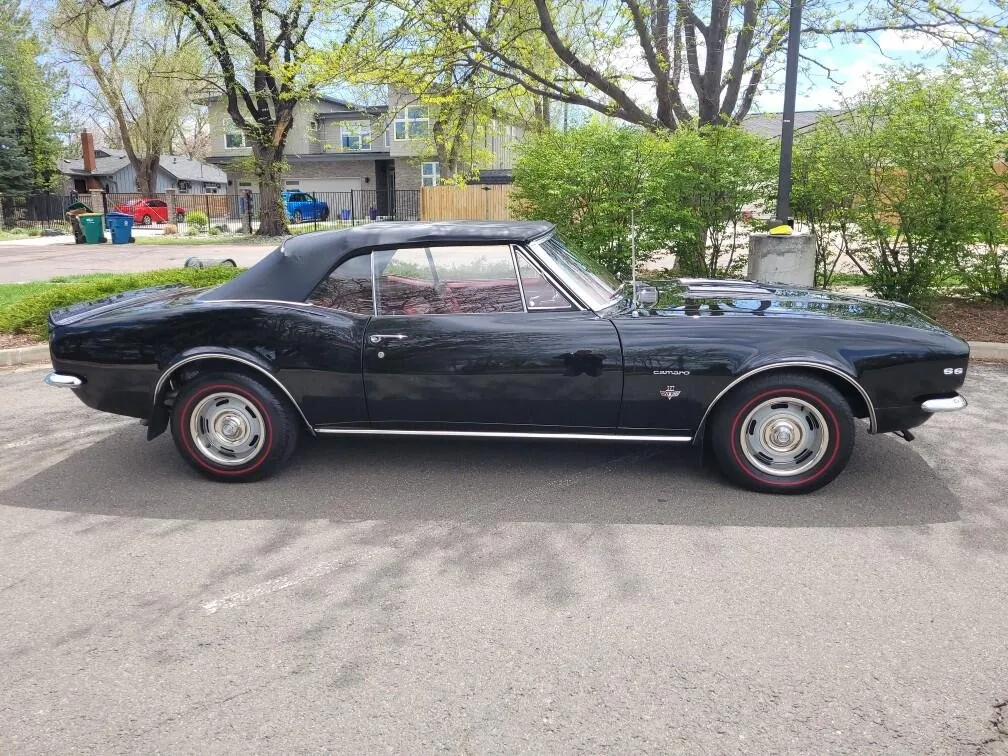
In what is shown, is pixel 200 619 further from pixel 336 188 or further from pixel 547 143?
pixel 336 188

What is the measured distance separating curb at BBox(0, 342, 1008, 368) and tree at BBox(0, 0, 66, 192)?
36607 mm

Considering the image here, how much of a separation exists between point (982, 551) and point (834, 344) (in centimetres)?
120

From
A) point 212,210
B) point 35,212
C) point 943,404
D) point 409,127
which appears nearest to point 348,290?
point 943,404

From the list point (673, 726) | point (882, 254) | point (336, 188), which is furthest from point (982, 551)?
point (336, 188)

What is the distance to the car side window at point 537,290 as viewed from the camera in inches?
174

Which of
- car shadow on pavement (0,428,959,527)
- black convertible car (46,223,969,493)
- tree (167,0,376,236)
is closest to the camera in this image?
car shadow on pavement (0,428,959,527)

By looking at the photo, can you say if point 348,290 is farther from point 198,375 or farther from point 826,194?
point 826,194

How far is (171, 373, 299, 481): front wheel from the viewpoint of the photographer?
14.6 feet

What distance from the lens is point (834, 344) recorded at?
13.7ft

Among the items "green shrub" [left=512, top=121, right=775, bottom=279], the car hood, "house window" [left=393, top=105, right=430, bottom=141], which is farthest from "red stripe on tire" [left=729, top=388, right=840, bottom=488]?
"house window" [left=393, top=105, right=430, bottom=141]

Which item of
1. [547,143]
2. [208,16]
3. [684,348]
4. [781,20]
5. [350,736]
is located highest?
[208,16]

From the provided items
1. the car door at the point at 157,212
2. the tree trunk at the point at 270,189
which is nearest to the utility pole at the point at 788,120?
the tree trunk at the point at 270,189

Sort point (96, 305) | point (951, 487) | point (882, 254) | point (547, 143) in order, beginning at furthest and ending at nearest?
point (547, 143), point (882, 254), point (96, 305), point (951, 487)

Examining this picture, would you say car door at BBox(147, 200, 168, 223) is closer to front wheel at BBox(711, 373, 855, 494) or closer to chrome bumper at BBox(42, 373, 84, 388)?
chrome bumper at BBox(42, 373, 84, 388)
